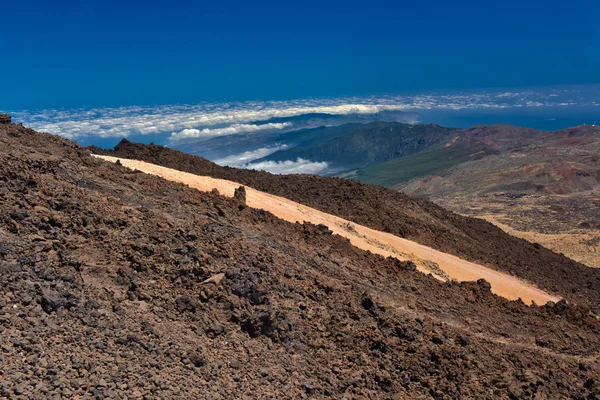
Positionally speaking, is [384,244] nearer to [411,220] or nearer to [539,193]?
[411,220]

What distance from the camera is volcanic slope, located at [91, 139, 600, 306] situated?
23906 mm

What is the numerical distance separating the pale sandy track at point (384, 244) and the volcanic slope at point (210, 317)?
402 centimetres

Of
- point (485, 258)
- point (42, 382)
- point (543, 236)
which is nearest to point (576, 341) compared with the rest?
point (485, 258)

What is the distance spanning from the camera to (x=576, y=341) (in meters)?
14.5

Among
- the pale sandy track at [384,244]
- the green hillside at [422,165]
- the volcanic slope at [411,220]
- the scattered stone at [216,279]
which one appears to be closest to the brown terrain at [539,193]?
the volcanic slope at [411,220]

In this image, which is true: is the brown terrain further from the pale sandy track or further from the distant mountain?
the pale sandy track

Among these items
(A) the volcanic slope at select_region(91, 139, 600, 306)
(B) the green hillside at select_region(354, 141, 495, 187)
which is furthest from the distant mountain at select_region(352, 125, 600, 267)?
(A) the volcanic slope at select_region(91, 139, 600, 306)

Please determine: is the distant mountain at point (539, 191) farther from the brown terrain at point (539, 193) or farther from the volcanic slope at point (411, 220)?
the volcanic slope at point (411, 220)

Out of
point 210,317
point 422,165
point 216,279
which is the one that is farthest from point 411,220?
point 422,165

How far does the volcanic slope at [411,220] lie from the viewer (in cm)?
2391

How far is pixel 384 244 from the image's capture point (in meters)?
19.9

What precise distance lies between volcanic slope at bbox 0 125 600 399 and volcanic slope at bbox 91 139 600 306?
8.83 m

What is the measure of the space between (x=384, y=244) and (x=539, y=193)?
2767 inches

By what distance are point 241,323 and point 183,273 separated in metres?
1.79
